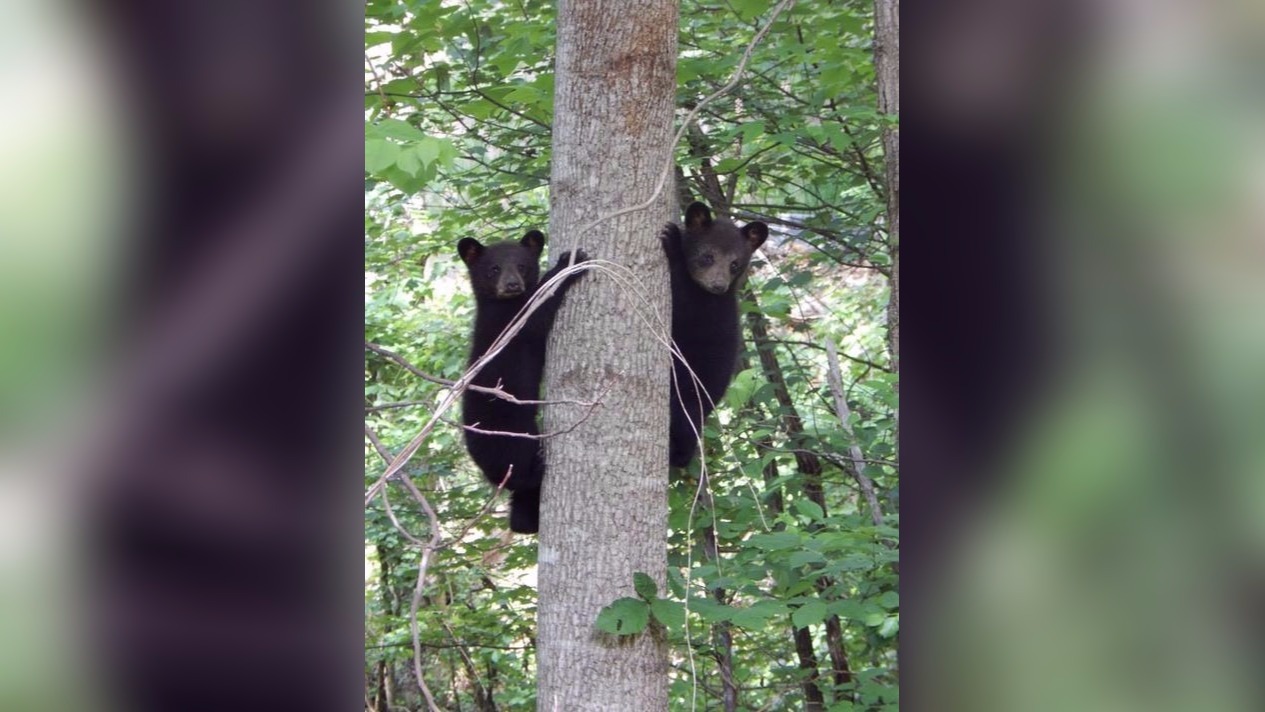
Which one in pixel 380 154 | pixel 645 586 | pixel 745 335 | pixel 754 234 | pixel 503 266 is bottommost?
pixel 645 586

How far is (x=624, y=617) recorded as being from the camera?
3.31 m

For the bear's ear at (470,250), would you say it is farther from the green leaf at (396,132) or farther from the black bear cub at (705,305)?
the green leaf at (396,132)

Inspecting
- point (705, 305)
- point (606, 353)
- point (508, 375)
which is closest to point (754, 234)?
point (705, 305)

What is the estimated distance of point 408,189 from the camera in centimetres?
223

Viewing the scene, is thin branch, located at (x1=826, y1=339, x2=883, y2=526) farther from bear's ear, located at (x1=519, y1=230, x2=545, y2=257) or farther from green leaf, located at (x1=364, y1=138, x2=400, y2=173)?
green leaf, located at (x1=364, y1=138, x2=400, y2=173)

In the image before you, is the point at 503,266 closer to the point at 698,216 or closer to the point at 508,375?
the point at 508,375

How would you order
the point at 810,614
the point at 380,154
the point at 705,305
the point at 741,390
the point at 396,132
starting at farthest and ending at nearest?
the point at 705,305
the point at 741,390
the point at 810,614
the point at 396,132
the point at 380,154

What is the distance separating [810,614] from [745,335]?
13.1 feet

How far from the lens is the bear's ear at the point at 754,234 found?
19.6 feet

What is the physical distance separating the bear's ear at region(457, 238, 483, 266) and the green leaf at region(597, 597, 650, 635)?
8.84ft

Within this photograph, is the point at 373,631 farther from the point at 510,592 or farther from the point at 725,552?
the point at 725,552

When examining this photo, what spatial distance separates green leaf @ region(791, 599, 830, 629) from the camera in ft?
12.3

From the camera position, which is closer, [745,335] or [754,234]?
[754,234]
